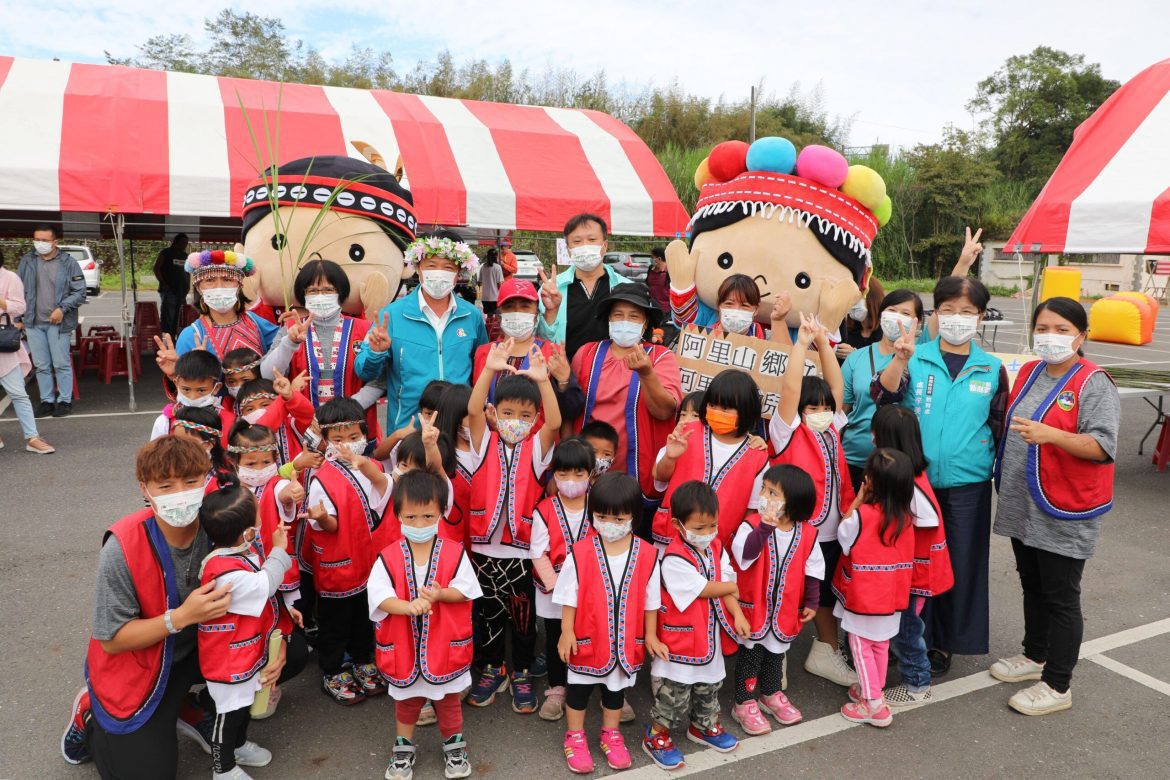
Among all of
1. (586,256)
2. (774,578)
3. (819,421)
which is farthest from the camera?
(586,256)

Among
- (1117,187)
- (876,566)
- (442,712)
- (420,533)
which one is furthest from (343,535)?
(1117,187)

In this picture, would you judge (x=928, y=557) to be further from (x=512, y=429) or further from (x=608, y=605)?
(x=512, y=429)

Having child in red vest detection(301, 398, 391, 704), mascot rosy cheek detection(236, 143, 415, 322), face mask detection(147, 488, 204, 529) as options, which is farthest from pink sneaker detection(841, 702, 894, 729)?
mascot rosy cheek detection(236, 143, 415, 322)

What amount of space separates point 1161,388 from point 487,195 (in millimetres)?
7581

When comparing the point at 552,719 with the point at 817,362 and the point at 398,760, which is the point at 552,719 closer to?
the point at 398,760

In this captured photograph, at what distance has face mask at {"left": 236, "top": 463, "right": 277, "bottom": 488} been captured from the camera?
3125 mm

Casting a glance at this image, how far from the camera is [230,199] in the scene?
8227 mm

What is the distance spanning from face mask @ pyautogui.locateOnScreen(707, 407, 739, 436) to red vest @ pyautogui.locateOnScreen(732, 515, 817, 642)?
368mm

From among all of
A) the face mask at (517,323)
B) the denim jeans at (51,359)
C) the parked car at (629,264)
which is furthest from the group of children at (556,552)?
the parked car at (629,264)

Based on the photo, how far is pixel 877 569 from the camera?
126 inches

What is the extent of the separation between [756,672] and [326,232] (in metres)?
3.42

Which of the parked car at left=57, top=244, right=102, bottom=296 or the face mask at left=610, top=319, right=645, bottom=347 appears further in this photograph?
the parked car at left=57, top=244, right=102, bottom=296

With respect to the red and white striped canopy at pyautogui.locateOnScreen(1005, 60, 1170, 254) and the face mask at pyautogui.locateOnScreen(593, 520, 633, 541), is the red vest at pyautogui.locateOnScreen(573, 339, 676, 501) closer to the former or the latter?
the face mask at pyautogui.locateOnScreen(593, 520, 633, 541)

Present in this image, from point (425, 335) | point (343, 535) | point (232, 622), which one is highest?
point (425, 335)
